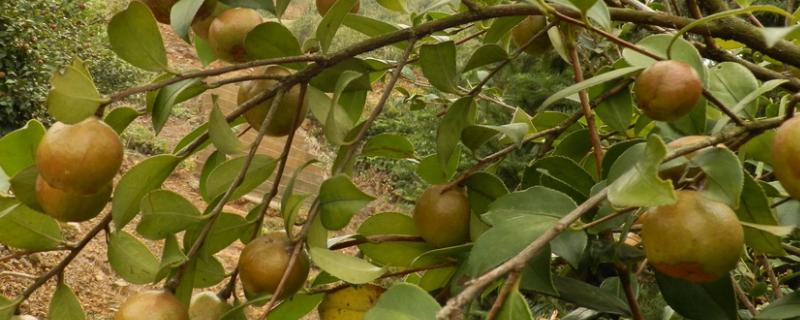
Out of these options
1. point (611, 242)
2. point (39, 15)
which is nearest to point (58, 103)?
point (611, 242)

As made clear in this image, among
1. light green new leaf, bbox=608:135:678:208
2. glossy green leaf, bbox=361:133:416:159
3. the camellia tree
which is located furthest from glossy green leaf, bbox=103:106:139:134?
light green new leaf, bbox=608:135:678:208

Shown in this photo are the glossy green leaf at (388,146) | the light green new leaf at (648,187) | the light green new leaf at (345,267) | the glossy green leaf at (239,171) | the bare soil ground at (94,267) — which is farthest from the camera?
the bare soil ground at (94,267)

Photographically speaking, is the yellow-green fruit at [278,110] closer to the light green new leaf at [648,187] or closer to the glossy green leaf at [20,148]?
the glossy green leaf at [20,148]

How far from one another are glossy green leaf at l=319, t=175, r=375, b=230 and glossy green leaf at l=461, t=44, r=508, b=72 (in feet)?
0.66

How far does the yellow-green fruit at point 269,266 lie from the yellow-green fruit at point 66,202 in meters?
0.11

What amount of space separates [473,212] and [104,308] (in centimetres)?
375

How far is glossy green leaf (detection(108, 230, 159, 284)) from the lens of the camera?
1.70ft

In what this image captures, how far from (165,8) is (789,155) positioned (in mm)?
443

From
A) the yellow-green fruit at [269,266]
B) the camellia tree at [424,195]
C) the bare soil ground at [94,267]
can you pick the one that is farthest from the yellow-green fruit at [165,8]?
the bare soil ground at [94,267]

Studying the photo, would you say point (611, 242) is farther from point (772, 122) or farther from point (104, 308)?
point (104, 308)

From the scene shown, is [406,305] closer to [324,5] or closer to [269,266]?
[269,266]

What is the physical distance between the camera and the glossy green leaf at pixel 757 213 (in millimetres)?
432

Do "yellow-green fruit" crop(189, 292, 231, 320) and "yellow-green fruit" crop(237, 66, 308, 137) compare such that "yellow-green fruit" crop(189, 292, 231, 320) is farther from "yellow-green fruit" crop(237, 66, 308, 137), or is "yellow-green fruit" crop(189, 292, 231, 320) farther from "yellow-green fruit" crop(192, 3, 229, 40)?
"yellow-green fruit" crop(192, 3, 229, 40)

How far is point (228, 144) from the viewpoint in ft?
1.71
